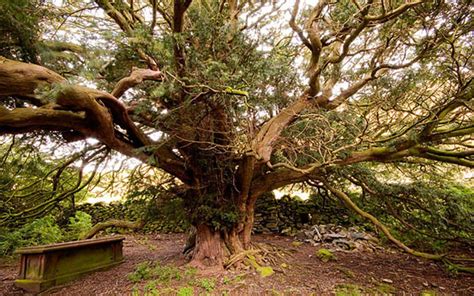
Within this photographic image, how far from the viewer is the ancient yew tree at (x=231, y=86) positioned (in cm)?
261

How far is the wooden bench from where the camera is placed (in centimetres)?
361

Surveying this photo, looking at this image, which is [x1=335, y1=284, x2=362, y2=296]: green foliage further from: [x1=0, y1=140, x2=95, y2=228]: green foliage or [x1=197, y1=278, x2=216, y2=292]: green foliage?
[x1=0, y1=140, x2=95, y2=228]: green foliage

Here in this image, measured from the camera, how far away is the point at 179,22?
8.66 ft

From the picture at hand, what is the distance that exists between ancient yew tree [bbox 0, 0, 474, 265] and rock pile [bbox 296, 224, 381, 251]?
2.00 meters

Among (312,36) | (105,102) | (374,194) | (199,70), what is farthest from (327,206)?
(105,102)

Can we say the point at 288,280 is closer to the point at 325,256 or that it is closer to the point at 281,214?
the point at 325,256

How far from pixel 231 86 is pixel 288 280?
3184mm

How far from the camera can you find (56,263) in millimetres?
3816

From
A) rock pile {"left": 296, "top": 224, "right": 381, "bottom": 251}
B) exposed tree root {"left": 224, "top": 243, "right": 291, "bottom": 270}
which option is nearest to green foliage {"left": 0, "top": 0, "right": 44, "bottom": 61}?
exposed tree root {"left": 224, "top": 243, "right": 291, "bottom": 270}

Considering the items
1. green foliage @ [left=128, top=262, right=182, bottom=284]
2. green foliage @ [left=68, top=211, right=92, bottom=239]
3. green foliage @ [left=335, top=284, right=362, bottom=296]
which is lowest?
green foliage @ [left=335, top=284, right=362, bottom=296]

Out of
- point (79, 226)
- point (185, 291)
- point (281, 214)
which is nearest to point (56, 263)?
point (185, 291)

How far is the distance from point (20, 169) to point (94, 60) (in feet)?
10.1

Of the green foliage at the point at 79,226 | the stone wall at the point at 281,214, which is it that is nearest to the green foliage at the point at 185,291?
the stone wall at the point at 281,214

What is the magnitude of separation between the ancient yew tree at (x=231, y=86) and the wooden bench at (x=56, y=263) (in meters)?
1.76
